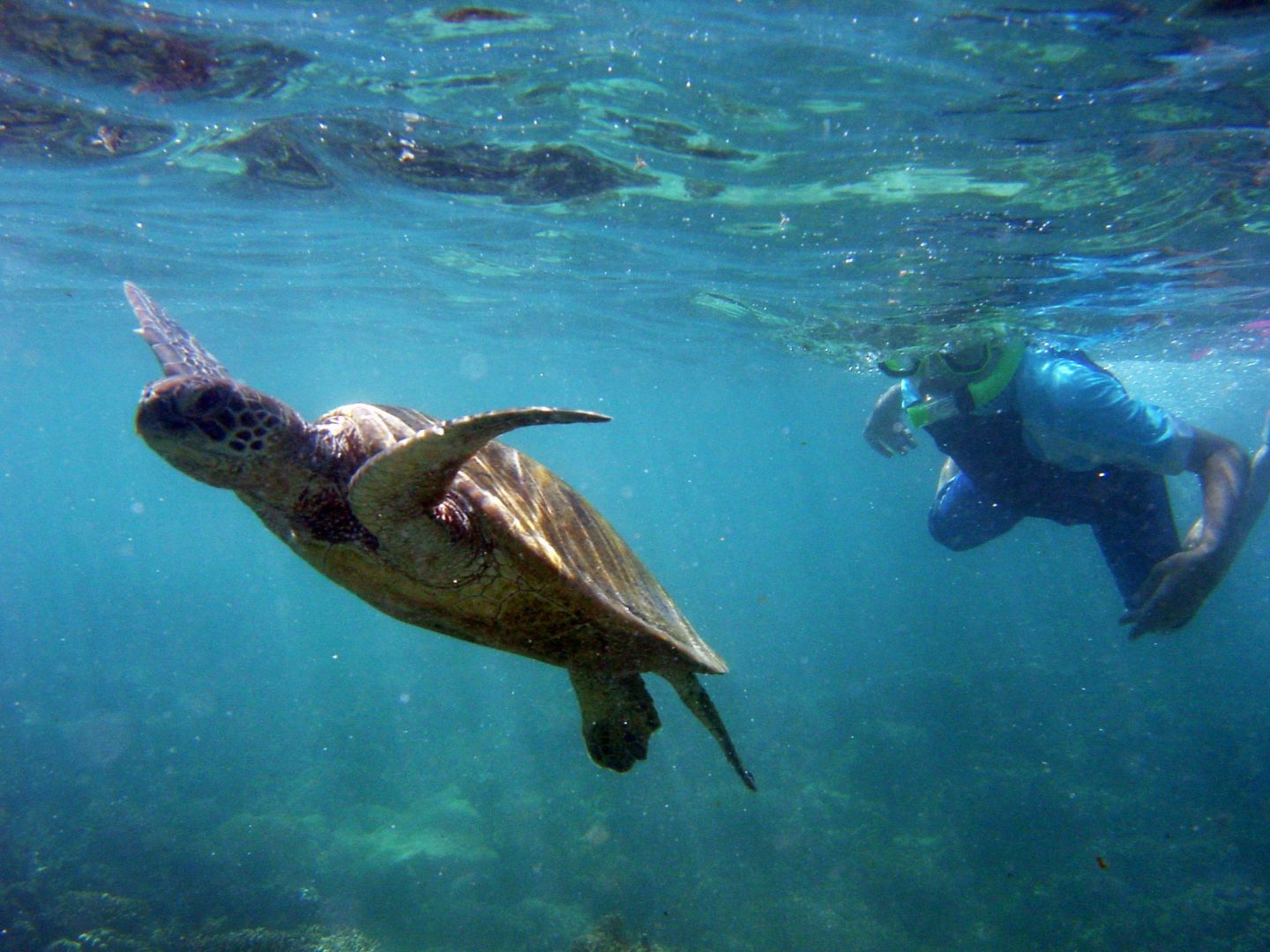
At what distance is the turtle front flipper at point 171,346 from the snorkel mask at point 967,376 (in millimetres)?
6566

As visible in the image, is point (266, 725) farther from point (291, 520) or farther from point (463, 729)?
point (291, 520)

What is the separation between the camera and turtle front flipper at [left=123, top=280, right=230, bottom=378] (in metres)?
3.08

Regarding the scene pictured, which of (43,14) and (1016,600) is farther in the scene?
(1016,600)

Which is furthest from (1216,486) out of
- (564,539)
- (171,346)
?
(171,346)

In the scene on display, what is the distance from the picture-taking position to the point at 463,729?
1638 cm

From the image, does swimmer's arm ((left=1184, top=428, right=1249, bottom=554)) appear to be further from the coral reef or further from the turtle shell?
the coral reef

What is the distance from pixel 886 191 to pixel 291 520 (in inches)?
350

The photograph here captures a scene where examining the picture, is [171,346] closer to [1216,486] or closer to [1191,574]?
[1191,574]

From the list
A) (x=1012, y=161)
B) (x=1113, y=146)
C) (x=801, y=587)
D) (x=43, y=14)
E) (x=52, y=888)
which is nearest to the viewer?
(x=43, y=14)

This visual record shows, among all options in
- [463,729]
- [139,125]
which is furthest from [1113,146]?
[463,729]

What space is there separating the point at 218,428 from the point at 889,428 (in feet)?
27.4

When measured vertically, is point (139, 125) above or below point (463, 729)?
above

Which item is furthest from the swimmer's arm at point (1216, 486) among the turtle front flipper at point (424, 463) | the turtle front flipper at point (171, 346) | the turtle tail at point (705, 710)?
the turtle front flipper at point (171, 346)

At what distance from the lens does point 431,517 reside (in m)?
2.88
